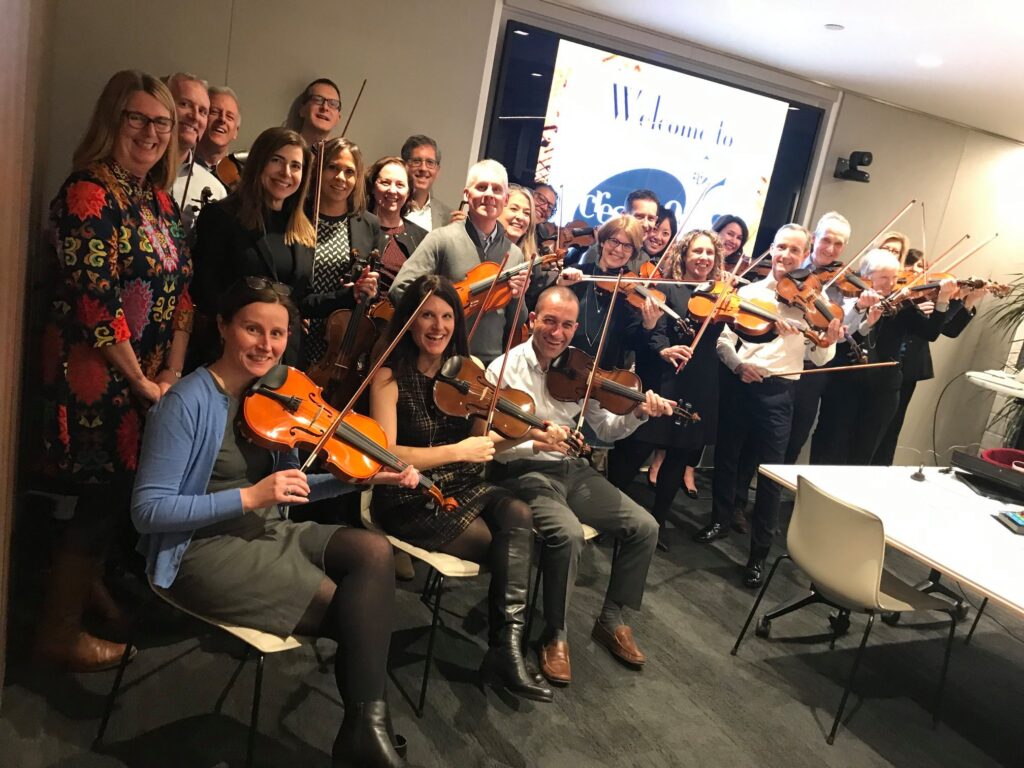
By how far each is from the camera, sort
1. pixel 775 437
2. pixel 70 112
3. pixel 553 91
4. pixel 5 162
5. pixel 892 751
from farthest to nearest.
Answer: pixel 553 91
pixel 775 437
pixel 70 112
pixel 892 751
pixel 5 162

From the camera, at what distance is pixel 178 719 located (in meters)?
1.95

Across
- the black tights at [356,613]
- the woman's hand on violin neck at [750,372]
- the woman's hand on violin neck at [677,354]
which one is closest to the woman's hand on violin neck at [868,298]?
the woman's hand on violin neck at [750,372]

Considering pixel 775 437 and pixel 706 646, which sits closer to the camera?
pixel 706 646

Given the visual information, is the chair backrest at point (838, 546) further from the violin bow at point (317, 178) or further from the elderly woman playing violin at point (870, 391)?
the violin bow at point (317, 178)

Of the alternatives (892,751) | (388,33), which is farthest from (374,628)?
(388,33)

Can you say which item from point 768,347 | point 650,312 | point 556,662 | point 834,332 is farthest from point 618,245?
point 556,662

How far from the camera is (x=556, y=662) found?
235 centimetres

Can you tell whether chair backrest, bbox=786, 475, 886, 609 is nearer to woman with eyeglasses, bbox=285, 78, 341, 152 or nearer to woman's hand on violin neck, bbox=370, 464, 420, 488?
woman's hand on violin neck, bbox=370, 464, 420, 488

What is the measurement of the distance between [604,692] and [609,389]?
1.00 m

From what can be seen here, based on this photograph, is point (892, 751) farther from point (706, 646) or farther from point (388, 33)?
point (388, 33)

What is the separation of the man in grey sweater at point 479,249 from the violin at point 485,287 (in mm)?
12

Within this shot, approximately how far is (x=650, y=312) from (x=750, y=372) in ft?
1.84

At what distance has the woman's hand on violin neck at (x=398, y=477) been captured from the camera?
184 centimetres

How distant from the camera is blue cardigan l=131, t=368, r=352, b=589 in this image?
1.60 metres
